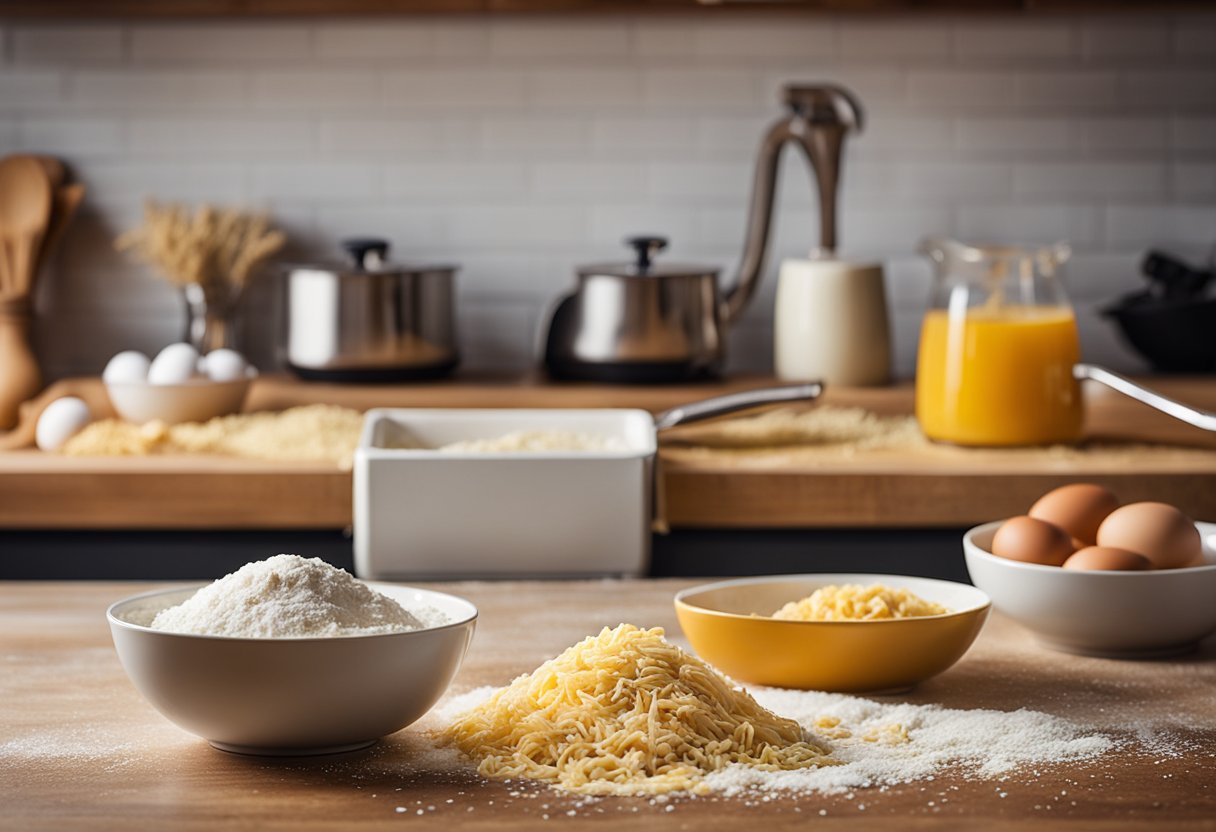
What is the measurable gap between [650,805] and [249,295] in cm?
247

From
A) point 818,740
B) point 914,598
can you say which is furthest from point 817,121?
point 818,740

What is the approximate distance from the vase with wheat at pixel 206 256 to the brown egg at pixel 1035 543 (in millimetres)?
2025

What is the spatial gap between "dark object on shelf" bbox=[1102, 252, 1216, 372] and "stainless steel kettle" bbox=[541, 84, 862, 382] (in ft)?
1.95

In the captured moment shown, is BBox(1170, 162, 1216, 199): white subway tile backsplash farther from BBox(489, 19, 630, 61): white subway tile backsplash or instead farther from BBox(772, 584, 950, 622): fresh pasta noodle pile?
BBox(772, 584, 950, 622): fresh pasta noodle pile

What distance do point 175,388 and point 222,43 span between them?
88 cm

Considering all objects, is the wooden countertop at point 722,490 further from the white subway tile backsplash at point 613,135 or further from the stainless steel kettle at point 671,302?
the white subway tile backsplash at point 613,135

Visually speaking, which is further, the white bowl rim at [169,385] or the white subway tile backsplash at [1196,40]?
the white subway tile backsplash at [1196,40]

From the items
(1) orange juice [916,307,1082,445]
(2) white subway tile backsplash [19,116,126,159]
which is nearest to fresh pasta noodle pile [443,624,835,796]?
(1) orange juice [916,307,1082,445]

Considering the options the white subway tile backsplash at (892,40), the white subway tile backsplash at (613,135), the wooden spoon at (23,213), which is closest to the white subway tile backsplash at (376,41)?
the white subway tile backsplash at (613,135)

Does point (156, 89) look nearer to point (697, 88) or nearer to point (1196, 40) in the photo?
point (697, 88)

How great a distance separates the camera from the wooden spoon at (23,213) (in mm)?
2990

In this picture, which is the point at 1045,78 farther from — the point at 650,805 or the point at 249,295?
the point at 650,805

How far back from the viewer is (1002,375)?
2391 millimetres

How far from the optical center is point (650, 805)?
93 centimetres
